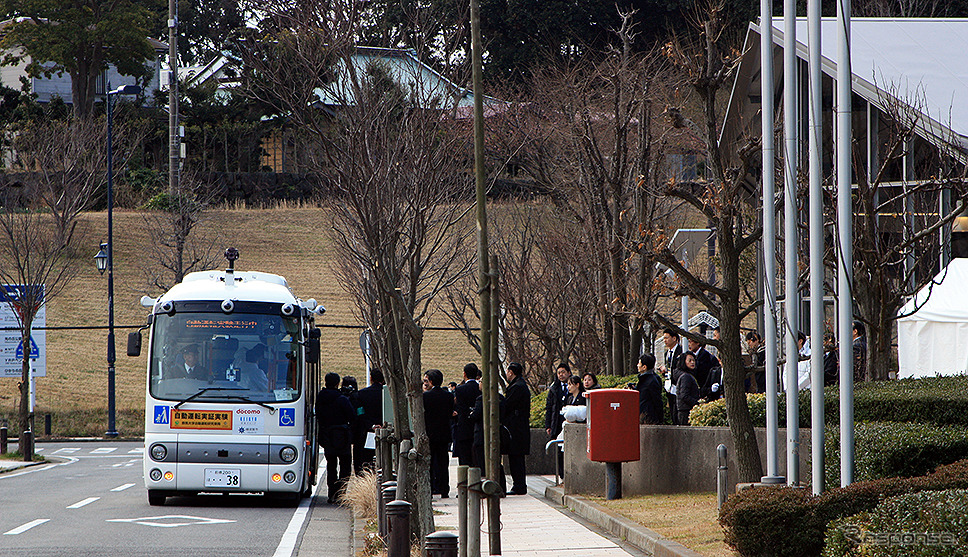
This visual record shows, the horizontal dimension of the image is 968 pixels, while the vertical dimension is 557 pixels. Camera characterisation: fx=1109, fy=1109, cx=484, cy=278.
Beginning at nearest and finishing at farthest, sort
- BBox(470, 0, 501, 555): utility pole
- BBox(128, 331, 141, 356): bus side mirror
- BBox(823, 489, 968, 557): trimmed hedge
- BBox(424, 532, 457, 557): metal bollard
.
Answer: BBox(823, 489, 968, 557): trimmed hedge < BBox(424, 532, 457, 557): metal bollard < BBox(470, 0, 501, 555): utility pole < BBox(128, 331, 141, 356): bus side mirror

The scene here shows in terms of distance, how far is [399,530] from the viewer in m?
8.23

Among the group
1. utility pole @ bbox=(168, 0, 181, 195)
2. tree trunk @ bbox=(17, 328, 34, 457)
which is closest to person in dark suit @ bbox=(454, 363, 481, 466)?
tree trunk @ bbox=(17, 328, 34, 457)

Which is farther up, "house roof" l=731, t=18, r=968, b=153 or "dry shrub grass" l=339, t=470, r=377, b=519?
"house roof" l=731, t=18, r=968, b=153

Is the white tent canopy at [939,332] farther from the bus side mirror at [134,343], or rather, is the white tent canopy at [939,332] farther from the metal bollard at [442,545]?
the metal bollard at [442,545]

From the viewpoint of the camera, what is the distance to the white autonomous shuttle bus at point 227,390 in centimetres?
1498

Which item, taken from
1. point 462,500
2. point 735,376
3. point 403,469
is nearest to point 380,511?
point 403,469

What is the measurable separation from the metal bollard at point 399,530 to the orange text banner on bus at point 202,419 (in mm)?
7310

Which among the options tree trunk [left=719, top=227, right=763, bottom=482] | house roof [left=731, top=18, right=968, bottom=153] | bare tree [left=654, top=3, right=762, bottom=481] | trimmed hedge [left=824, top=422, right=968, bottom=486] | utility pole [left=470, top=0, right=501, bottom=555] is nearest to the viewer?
utility pole [left=470, top=0, right=501, bottom=555]

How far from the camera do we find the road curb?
9.55 m

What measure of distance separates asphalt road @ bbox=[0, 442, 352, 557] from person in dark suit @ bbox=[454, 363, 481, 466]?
6.08 ft

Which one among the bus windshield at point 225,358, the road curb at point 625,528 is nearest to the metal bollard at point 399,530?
the road curb at point 625,528

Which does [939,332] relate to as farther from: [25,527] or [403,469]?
[25,527]

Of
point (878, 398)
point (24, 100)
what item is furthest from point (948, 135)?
point (24, 100)

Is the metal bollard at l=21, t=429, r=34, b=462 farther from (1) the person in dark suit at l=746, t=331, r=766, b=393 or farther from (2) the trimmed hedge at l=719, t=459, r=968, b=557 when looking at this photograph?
(2) the trimmed hedge at l=719, t=459, r=968, b=557
